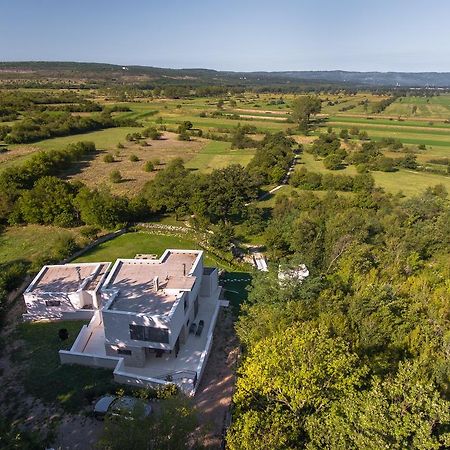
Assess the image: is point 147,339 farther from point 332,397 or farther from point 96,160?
point 96,160

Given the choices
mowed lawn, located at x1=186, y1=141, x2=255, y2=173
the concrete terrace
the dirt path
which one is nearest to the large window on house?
the concrete terrace

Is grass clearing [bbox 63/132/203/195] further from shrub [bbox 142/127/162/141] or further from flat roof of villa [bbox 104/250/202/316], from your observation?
flat roof of villa [bbox 104/250/202/316]

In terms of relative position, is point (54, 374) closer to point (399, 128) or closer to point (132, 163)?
point (132, 163)

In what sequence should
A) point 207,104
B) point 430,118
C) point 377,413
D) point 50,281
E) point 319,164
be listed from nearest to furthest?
point 377,413 < point 50,281 < point 319,164 < point 430,118 < point 207,104

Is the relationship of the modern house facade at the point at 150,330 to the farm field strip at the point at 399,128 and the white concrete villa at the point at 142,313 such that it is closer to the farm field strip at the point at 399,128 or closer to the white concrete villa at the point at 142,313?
the white concrete villa at the point at 142,313

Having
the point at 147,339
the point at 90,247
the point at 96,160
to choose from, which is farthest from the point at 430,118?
the point at 147,339

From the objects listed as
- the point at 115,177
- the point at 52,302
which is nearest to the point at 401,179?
the point at 115,177
